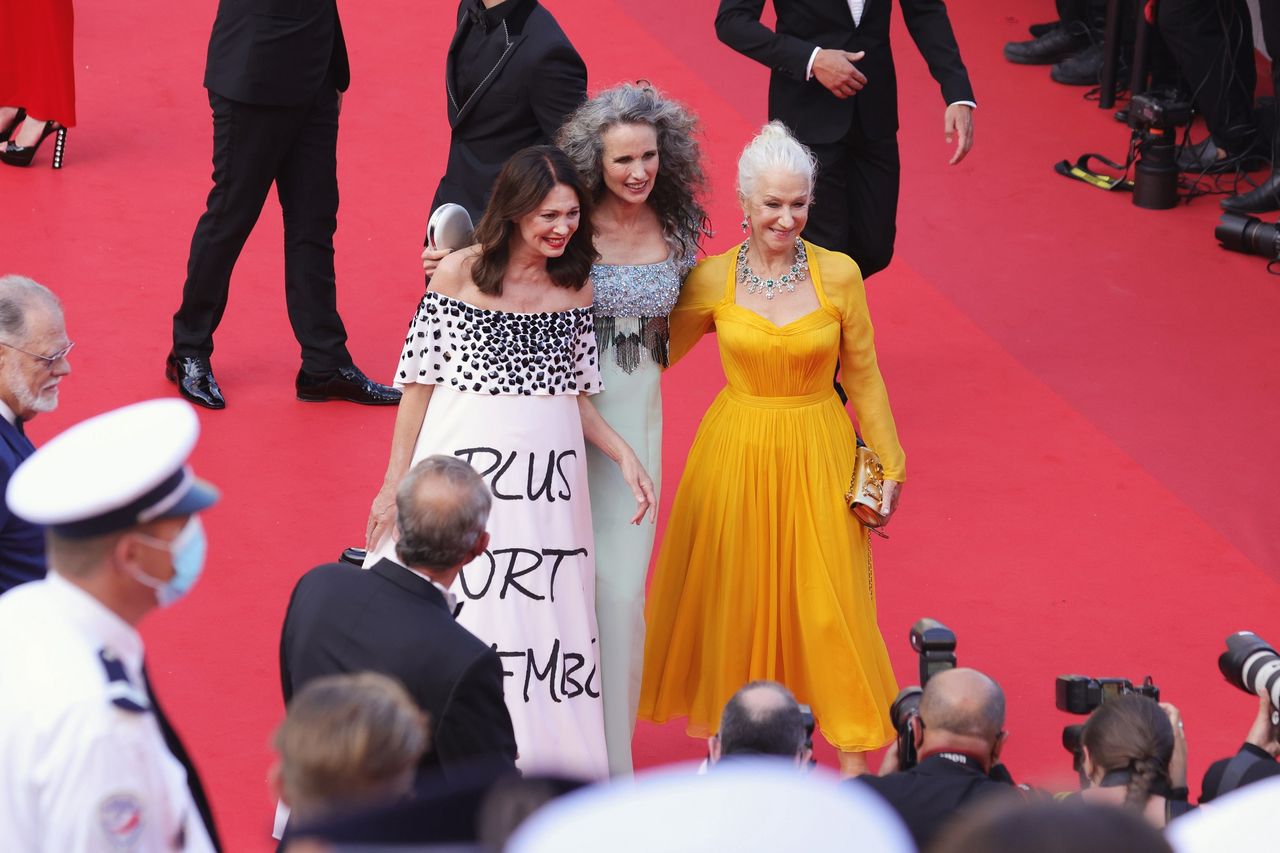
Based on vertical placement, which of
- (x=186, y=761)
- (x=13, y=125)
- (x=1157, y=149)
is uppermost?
(x=186, y=761)

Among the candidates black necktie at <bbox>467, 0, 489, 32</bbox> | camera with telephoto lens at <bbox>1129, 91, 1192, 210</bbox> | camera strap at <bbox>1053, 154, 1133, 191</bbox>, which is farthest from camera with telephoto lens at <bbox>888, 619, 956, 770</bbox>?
camera strap at <bbox>1053, 154, 1133, 191</bbox>

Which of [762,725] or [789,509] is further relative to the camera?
[789,509]

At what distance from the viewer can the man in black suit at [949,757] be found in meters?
2.78

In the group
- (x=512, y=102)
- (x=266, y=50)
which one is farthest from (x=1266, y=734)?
(x=266, y=50)

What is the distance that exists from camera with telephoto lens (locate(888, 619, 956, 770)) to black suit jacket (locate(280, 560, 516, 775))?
0.74 metres

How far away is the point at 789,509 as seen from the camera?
4.27 m

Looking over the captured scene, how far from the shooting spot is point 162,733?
250cm

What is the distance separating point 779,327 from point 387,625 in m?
1.51

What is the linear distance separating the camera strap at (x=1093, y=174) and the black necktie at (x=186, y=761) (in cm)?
615

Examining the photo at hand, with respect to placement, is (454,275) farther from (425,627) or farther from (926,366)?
(926,366)

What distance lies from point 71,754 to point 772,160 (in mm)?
2422

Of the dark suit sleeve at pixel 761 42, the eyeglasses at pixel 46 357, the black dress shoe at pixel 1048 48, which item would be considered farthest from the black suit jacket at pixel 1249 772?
the black dress shoe at pixel 1048 48

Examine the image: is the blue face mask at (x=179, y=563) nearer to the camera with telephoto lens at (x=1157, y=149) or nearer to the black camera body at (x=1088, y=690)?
the black camera body at (x=1088, y=690)

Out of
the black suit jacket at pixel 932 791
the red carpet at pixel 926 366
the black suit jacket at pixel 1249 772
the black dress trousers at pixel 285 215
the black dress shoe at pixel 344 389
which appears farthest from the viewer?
the black dress shoe at pixel 344 389
